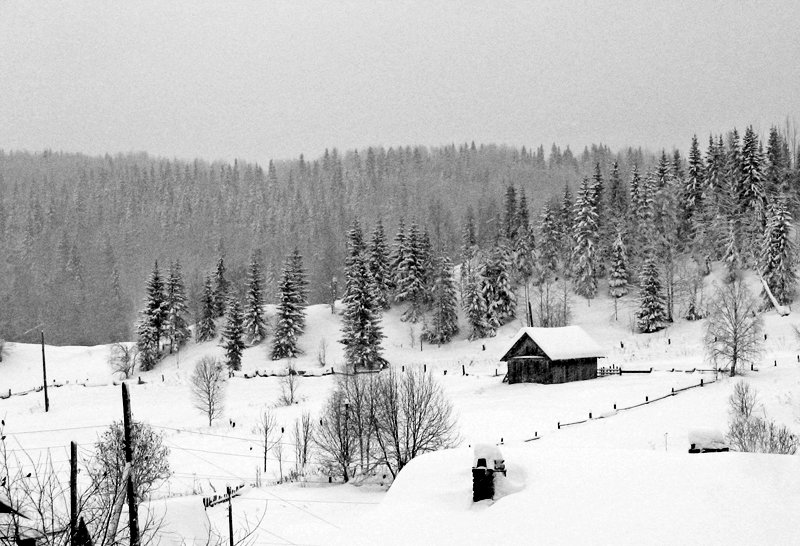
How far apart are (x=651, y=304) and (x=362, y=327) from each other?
101 ft

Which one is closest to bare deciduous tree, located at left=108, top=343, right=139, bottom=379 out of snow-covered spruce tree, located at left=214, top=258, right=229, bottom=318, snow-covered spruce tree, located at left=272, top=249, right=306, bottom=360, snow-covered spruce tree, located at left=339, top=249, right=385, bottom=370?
snow-covered spruce tree, located at left=214, top=258, right=229, bottom=318

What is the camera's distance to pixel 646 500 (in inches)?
342

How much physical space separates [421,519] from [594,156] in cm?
18320

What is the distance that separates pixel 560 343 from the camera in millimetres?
51531

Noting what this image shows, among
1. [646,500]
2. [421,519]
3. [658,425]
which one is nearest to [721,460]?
[646,500]

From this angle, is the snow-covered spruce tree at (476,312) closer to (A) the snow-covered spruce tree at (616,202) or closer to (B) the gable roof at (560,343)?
(B) the gable roof at (560,343)

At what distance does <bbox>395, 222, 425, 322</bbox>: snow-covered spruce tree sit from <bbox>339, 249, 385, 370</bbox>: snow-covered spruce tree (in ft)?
Result: 30.1

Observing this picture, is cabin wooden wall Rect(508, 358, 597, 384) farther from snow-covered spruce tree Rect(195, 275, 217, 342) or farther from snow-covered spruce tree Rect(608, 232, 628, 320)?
snow-covered spruce tree Rect(195, 275, 217, 342)

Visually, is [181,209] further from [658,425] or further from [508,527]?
[508,527]

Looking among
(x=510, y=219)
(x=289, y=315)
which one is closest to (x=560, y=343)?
(x=289, y=315)

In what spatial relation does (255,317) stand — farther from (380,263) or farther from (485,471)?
(485,471)

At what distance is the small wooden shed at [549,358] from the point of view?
50250mm

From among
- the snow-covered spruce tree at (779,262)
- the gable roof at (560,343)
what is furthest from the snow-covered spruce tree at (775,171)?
the gable roof at (560,343)

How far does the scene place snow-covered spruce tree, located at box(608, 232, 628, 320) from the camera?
7400cm
